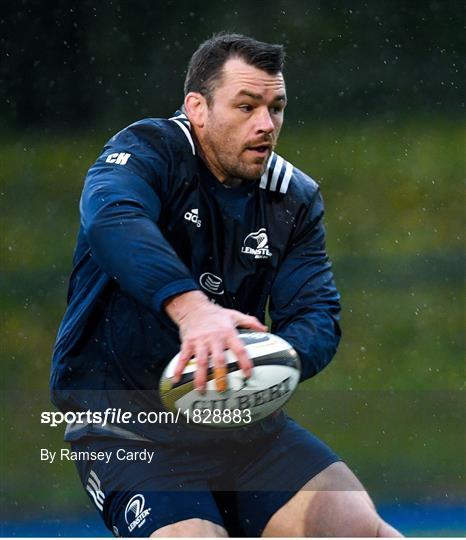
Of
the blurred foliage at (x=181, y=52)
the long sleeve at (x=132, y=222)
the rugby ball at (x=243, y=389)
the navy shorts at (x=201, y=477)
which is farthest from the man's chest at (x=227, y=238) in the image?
the blurred foliage at (x=181, y=52)

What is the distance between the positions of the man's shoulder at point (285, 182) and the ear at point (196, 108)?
0.22 meters

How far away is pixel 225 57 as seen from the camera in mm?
3012

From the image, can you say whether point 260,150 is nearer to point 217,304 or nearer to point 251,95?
point 251,95

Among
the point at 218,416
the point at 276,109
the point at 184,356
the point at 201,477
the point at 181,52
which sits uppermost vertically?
the point at 276,109

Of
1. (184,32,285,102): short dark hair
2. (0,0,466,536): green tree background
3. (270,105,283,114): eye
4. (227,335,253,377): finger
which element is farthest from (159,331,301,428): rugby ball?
(0,0,466,536): green tree background

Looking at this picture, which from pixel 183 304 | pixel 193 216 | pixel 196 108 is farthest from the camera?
pixel 196 108

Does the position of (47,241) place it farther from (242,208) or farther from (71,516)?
(242,208)

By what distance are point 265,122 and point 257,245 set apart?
0.33 m

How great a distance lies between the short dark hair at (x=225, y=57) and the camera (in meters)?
3.00

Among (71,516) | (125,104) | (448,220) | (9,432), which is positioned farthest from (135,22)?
(71,516)

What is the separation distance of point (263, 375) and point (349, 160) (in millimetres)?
6847

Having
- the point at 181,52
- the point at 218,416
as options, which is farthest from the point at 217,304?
the point at 181,52

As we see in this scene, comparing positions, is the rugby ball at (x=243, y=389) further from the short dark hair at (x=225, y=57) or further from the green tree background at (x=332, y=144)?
the green tree background at (x=332, y=144)

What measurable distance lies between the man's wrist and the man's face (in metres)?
0.64
